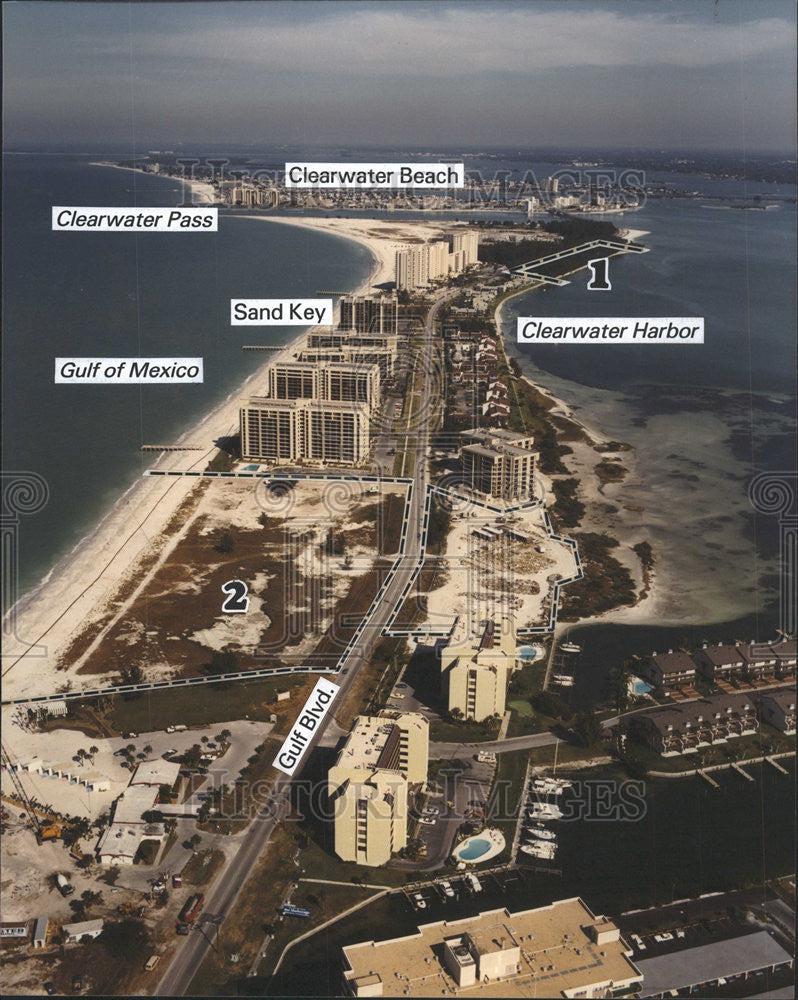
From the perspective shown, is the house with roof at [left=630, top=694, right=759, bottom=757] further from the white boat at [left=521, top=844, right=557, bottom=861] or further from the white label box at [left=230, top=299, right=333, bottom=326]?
the white label box at [left=230, top=299, right=333, bottom=326]

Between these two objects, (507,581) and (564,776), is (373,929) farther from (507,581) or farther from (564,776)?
(507,581)

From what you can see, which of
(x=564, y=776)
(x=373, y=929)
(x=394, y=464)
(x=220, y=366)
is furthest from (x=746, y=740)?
(x=220, y=366)

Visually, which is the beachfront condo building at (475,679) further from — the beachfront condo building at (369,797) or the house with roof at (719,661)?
the house with roof at (719,661)

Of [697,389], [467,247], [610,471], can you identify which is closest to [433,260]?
[467,247]

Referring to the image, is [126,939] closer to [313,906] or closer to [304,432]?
[313,906]

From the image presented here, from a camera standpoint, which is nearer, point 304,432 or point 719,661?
point 719,661

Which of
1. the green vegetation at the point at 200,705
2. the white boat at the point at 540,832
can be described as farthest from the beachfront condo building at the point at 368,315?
the white boat at the point at 540,832
